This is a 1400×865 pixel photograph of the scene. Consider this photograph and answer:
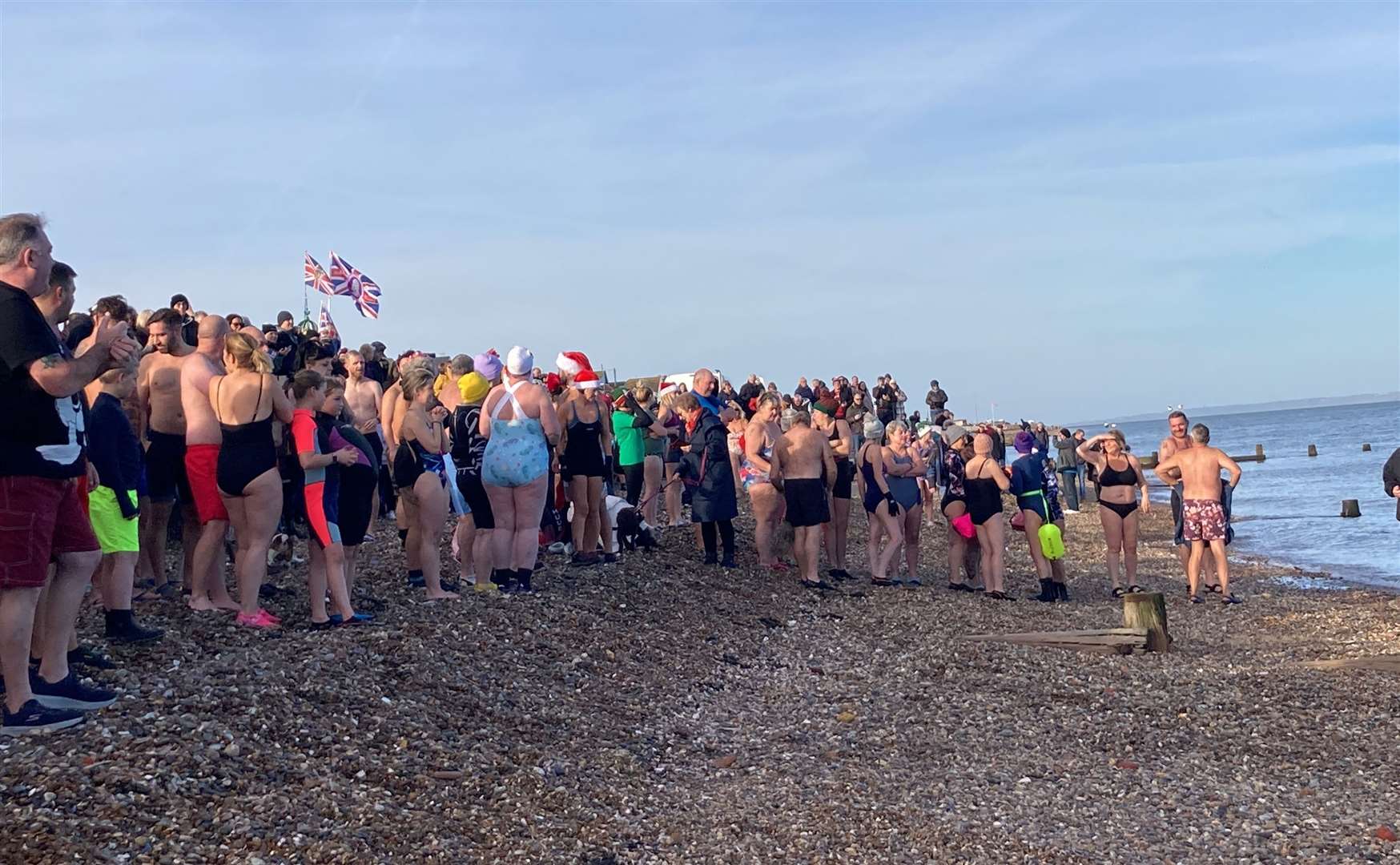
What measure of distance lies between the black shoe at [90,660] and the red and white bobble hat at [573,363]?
5.19 meters

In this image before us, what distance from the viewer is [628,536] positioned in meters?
12.3

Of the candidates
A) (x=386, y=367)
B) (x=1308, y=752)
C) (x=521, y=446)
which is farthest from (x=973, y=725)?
(x=386, y=367)

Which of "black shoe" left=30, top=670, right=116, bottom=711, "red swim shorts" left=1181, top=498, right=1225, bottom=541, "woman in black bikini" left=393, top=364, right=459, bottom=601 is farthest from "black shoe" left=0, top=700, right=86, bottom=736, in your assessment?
"red swim shorts" left=1181, top=498, right=1225, bottom=541

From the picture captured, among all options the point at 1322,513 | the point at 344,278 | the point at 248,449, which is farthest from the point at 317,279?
the point at 1322,513

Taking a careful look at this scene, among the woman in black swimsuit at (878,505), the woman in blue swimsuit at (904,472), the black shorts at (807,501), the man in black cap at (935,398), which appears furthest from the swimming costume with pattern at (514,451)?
the man in black cap at (935,398)

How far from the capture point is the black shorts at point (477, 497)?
30.9ft

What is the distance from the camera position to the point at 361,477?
817 centimetres

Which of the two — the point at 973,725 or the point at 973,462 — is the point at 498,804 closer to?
the point at 973,725

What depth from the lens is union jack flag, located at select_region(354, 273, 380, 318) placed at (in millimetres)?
19609

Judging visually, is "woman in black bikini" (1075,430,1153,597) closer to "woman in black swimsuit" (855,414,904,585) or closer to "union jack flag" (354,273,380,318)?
"woman in black swimsuit" (855,414,904,585)

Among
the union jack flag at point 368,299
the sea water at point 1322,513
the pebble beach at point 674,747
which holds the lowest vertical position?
the sea water at point 1322,513

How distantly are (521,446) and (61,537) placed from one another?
159 inches

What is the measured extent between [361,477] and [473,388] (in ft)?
5.76

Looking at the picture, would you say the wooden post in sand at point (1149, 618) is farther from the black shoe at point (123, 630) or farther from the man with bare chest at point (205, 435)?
the black shoe at point (123, 630)
